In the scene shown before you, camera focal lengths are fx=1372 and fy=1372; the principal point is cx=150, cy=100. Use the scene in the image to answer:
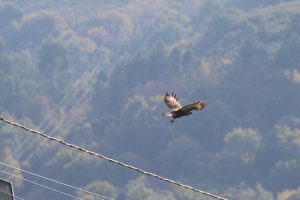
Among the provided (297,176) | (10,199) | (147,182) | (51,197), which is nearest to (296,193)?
(297,176)

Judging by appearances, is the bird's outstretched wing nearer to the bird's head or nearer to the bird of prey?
the bird of prey

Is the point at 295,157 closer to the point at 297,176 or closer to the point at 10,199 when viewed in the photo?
the point at 297,176

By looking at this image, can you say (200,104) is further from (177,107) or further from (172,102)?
(172,102)

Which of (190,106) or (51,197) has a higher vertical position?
(51,197)

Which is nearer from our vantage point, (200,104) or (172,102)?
(200,104)

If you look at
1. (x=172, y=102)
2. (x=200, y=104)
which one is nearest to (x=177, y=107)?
(x=172, y=102)

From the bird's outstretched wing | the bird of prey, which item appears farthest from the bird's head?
the bird's outstretched wing

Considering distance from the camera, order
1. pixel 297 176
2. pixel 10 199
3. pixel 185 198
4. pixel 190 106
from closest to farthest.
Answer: pixel 190 106 < pixel 10 199 < pixel 185 198 < pixel 297 176
